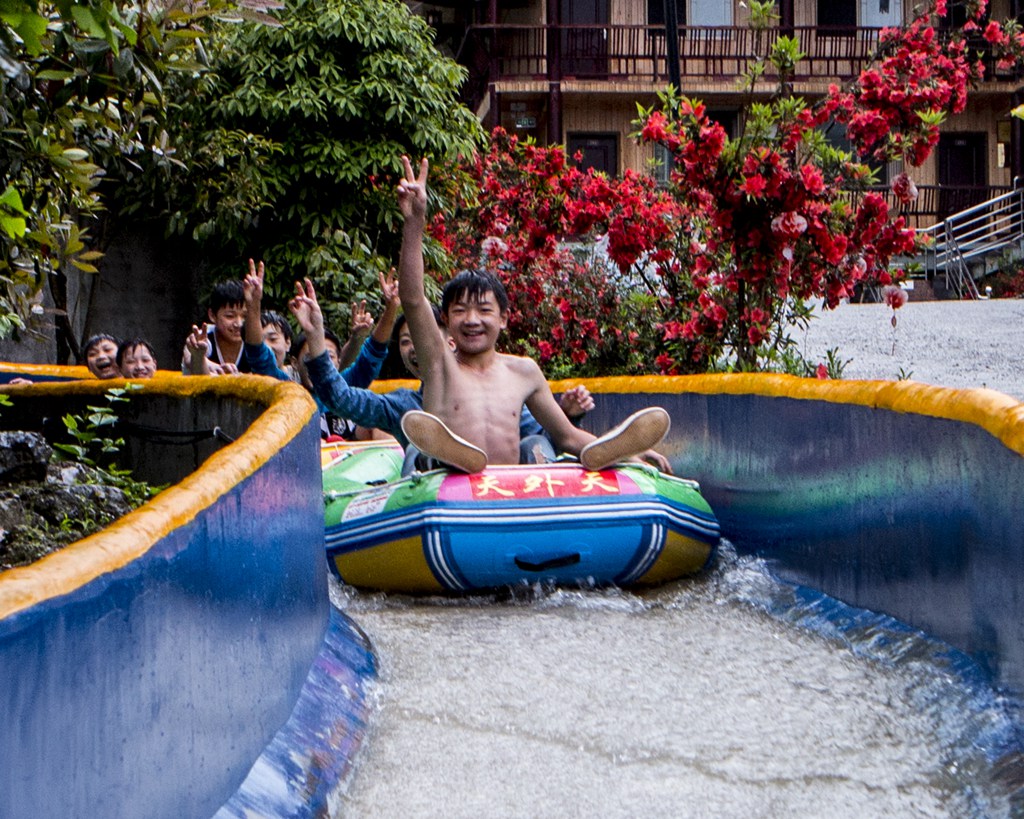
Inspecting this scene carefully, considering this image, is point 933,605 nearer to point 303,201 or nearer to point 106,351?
point 106,351

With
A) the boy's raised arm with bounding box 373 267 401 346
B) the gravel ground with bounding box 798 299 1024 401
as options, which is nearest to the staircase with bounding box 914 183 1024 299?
the gravel ground with bounding box 798 299 1024 401

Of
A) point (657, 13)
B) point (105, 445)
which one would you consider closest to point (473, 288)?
point (105, 445)

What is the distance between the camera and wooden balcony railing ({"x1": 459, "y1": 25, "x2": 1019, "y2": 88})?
24.0m

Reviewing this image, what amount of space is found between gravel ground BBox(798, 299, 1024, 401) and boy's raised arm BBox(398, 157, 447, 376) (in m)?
5.95

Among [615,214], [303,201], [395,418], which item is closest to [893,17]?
[303,201]

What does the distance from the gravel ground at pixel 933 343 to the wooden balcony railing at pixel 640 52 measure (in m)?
7.45

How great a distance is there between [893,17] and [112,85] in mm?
24320

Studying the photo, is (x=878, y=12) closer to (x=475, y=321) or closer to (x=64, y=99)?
(x=475, y=321)

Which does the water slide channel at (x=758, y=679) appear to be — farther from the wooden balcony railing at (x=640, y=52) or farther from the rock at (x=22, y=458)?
the wooden balcony railing at (x=640, y=52)

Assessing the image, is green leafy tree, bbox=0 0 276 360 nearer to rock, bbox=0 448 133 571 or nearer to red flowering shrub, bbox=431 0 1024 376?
rock, bbox=0 448 133 571

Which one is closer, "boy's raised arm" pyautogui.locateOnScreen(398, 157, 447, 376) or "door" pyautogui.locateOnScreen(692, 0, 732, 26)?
"boy's raised arm" pyautogui.locateOnScreen(398, 157, 447, 376)

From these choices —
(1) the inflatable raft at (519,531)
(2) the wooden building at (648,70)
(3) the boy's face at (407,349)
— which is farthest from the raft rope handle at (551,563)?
(2) the wooden building at (648,70)

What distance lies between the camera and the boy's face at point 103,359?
9109mm

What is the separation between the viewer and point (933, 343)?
1432 centimetres
